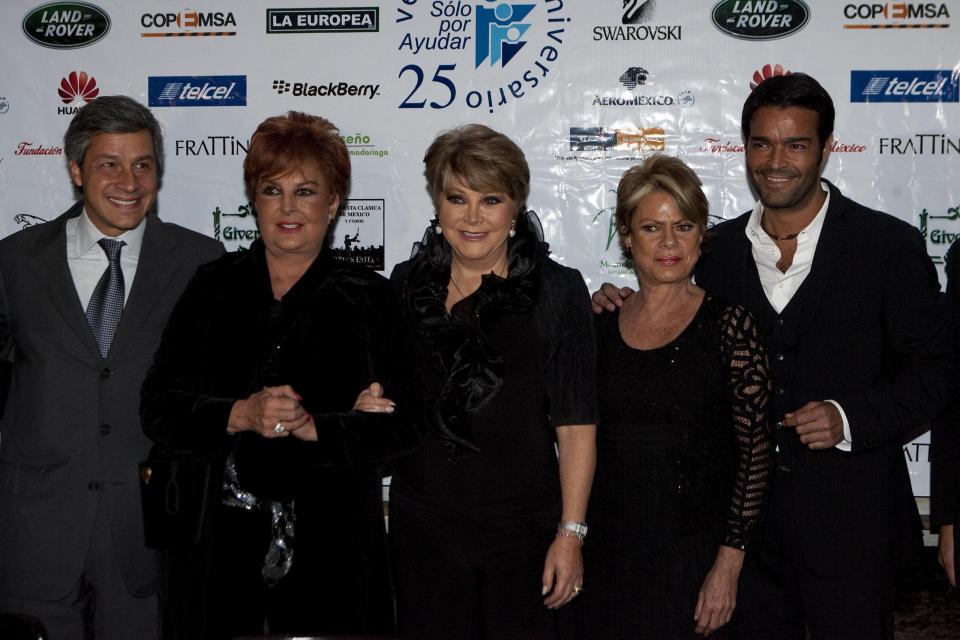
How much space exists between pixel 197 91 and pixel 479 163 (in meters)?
2.10

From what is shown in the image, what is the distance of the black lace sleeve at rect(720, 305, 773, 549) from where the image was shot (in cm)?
233

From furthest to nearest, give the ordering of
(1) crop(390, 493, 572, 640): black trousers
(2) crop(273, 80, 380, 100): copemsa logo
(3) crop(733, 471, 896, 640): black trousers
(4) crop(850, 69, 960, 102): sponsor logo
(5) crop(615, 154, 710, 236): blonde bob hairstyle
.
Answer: (2) crop(273, 80, 380, 100): copemsa logo
(4) crop(850, 69, 960, 102): sponsor logo
(3) crop(733, 471, 896, 640): black trousers
(5) crop(615, 154, 710, 236): blonde bob hairstyle
(1) crop(390, 493, 572, 640): black trousers

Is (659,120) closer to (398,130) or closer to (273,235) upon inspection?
(398,130)

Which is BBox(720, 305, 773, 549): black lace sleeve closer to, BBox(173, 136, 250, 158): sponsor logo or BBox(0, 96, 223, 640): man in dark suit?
BBox(0, 96, 223, 640): man in dark suit

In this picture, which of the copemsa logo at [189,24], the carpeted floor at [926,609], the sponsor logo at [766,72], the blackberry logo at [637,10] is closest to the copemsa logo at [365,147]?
the copemsa logo at [189,24]

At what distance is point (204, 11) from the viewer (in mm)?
3961

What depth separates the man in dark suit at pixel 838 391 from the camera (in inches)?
97.8

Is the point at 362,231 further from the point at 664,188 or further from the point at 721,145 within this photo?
the point at 664,188

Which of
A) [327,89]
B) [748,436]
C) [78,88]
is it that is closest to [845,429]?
[748,436]

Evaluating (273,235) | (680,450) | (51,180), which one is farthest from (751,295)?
(51,180)

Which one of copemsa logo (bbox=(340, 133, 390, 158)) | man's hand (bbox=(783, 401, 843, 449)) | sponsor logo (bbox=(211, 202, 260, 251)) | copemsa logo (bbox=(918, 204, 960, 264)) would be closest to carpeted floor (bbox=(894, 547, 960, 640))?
copemsa logo (bbox=(918, 204, 960, 264))

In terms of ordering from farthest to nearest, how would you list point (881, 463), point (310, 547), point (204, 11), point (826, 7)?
point (204, 11)
point (826, 7)
point (881, 463)
point (310, 547)

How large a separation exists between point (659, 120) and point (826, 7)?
2.54 ft

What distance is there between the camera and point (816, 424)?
237 cm
